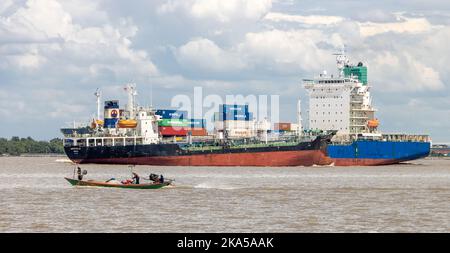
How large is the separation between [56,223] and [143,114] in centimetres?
8318

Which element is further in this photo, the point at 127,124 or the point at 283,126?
the point at 283,126

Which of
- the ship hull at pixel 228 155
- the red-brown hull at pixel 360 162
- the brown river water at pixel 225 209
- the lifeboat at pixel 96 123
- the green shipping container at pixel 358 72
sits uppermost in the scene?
the green shipping container at pixel 358 72

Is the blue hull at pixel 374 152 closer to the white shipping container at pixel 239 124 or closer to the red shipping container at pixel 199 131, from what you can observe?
the white shipping container at pixel 239 124

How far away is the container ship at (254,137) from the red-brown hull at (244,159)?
127mm

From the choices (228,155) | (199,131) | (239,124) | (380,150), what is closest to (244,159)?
(228,155)

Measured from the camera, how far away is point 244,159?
110 m

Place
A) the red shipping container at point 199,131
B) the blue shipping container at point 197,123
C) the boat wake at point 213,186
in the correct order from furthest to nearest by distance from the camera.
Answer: the blue shipping container at point 197,123
the red shipping container at point 199,131
the boat wake at point 213,186

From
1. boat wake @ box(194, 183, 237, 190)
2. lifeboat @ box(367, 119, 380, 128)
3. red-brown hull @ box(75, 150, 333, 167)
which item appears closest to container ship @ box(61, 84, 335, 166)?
red-brown hull @ box(75, 150, 333, 167)

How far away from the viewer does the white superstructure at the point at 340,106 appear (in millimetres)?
126312

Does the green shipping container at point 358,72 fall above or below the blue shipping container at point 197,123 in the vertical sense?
above

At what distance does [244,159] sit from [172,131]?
18.7 metres

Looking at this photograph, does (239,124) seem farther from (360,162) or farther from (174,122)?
(360,162)

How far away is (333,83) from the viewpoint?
5044 inches

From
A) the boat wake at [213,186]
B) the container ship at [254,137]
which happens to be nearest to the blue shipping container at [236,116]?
the container ship at [254,137]
